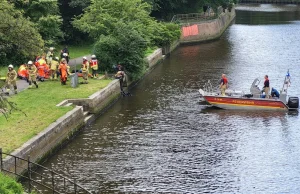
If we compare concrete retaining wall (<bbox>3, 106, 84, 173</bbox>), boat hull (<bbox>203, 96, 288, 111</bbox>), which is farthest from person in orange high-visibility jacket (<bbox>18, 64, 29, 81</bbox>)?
boat hull (<bbox>203, 96, 288, 111</bbox>)

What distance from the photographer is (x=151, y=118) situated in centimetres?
3628

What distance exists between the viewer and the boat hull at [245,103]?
3884 centimetres

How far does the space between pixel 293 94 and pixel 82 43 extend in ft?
84.4

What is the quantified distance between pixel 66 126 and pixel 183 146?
5.87m

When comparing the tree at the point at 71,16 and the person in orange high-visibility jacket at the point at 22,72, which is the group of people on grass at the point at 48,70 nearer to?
the person in orange high-visibility jacket at the point at 22,72

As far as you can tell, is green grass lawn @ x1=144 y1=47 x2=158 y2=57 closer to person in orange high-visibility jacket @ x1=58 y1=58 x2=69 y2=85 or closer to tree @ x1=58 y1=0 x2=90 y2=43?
tree @ x1=58 y1=0 x2=90 y2=43

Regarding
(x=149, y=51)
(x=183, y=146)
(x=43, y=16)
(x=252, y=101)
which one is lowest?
(x=183, y=146)

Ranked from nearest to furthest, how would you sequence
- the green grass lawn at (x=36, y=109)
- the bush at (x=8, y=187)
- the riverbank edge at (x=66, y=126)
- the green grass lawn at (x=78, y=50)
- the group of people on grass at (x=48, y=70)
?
the bush at (x=8, y=187) < the riverbank edge at (x=66, y=126) < the green grass lawn at (x=36, y=109) < the group of people on grass at (x=48, y=70) < the green grass lawn at (x=78, y=50)

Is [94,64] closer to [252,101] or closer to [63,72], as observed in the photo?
[63,72]

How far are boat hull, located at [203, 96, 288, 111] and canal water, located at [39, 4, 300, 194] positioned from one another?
1.93 feet

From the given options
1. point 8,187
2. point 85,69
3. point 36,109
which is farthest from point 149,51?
point 8,187

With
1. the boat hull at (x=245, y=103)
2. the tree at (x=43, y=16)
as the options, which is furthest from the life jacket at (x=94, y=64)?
the tree at (x=43, y=16)

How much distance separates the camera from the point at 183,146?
100 ft

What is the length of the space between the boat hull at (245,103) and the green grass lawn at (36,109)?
7213 mm
